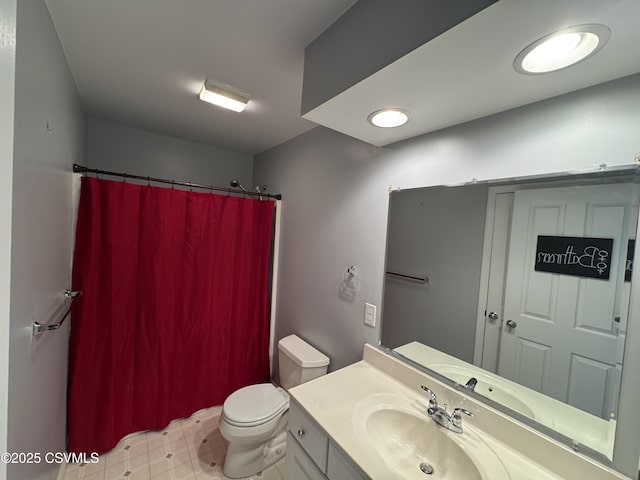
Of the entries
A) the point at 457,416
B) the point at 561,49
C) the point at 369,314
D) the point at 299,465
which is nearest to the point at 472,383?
the point at 457,416

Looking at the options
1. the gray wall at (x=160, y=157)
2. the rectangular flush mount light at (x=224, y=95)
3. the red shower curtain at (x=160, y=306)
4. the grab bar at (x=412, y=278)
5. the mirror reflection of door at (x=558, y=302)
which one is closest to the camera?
the mirror reflection of door at (x=558, y=302)

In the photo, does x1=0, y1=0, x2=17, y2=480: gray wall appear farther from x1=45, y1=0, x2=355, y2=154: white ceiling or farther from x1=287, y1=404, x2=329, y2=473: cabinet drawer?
x1=287, y1=404, x2=329, y2=473: cabinet drawer

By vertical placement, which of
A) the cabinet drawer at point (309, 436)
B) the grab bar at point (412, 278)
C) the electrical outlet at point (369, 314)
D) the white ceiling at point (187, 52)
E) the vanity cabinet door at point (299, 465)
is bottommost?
the vanity cabinet door at point (299, 465)

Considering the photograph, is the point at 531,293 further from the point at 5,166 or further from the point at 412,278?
the point at 5,166

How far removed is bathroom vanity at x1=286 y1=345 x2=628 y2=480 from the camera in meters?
0.80

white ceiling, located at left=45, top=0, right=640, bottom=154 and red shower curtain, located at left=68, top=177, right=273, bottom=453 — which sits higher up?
white ceiling, located at left=45, top=0, right=640, bottom=154

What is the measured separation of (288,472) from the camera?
3.80 feet

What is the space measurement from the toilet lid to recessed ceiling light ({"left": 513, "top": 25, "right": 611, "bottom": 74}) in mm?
2019

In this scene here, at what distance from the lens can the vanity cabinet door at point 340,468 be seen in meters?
0.83

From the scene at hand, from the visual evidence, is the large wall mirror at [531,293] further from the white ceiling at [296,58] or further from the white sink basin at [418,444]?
the white ceiling at [296,58]

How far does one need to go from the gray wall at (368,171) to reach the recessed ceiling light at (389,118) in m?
0.20

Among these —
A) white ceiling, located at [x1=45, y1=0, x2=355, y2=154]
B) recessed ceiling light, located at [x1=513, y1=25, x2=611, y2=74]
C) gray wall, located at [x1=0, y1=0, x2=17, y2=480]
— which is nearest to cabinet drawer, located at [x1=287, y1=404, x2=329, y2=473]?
gray wall, located at [x1=0, y1=0, x2=17, y2=480]

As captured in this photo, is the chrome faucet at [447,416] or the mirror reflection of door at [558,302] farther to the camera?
the chrome faucet at [447,416]

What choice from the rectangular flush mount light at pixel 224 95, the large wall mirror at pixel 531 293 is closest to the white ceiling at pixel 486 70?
the large wall mirror at pixel 531 293
